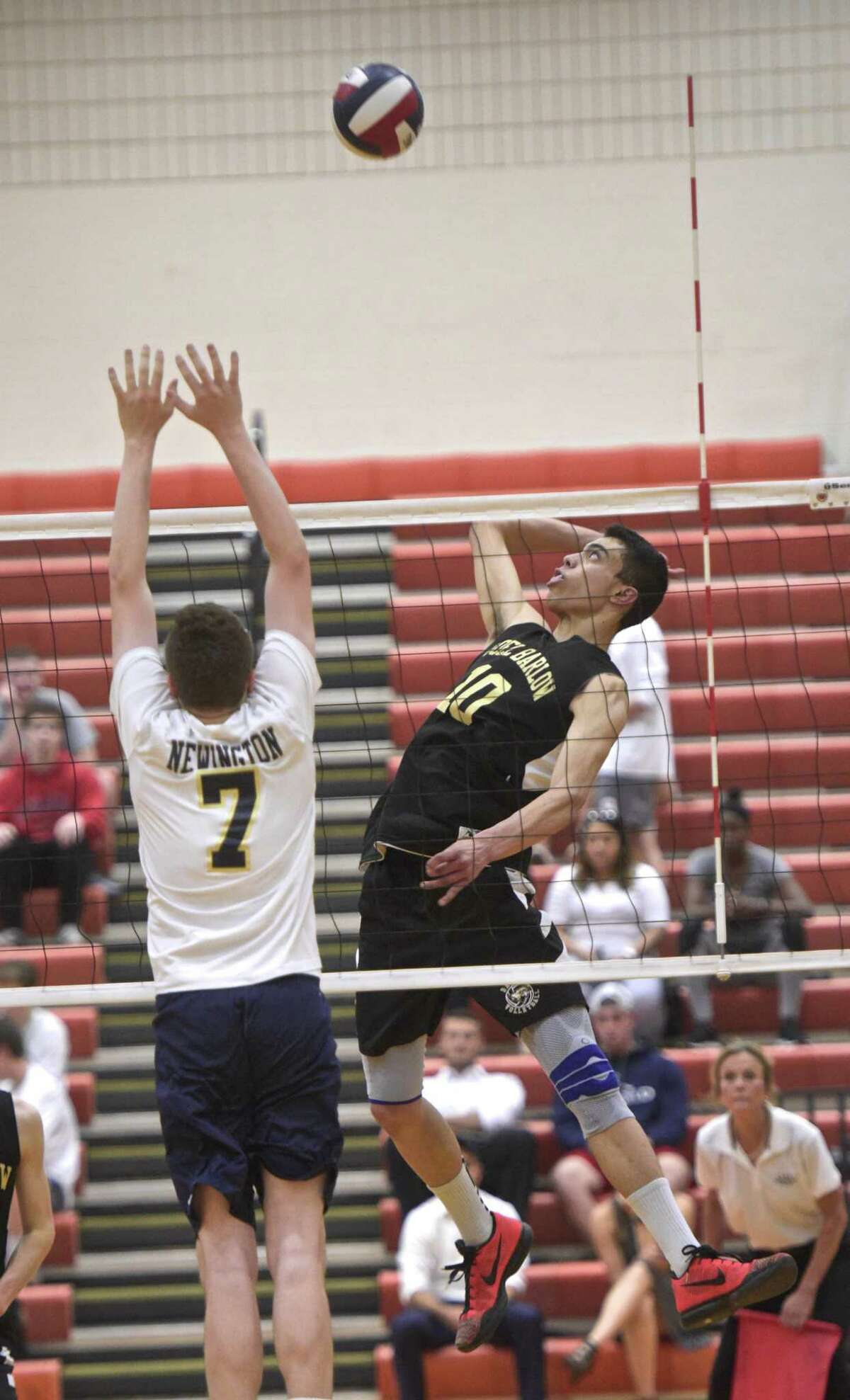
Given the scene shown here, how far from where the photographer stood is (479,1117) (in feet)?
28.9

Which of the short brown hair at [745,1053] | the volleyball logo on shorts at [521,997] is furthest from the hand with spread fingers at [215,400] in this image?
the short brown hair at [745,1053]

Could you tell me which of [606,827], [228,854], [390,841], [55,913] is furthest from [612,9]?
[228,854]

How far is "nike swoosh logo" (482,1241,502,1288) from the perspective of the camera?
18.6 ft

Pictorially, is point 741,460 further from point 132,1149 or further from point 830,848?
point 132,1149

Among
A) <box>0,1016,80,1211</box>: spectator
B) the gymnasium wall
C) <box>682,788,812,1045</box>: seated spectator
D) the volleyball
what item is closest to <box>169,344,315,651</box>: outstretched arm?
the volleyball

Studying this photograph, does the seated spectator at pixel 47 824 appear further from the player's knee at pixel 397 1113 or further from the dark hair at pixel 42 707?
the player's knee at pixel 397 1113

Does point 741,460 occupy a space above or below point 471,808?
above

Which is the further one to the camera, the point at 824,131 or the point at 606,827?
the point at 824,131

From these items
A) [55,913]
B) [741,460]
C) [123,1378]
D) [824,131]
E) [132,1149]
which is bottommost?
[123,1378]

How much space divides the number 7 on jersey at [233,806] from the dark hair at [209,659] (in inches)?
6.8

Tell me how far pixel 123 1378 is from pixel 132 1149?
48.8 inches

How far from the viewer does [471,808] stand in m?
5.48

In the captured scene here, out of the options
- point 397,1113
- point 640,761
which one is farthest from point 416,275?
point 397,1113

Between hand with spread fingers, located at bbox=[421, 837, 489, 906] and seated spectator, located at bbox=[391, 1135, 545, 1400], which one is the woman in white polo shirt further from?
hand with spread fingers, located at bbox=[421, 837, 489, 906]
